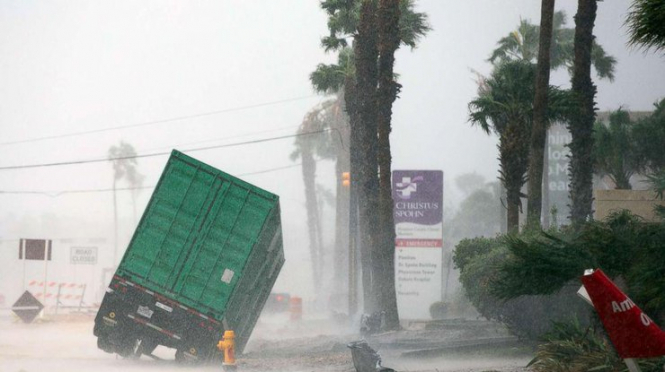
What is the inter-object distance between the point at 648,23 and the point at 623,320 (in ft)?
15.8

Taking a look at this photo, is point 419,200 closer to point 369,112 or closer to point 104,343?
point 369,112

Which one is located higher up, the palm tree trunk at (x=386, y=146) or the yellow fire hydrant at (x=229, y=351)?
the palm tree trunk at (x=386, y=146)

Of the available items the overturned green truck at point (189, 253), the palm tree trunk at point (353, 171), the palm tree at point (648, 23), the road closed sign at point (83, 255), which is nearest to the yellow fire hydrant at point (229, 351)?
the overturned green truck at point (189, 253)

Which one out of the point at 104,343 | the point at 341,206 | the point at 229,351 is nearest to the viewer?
the point at 229,351

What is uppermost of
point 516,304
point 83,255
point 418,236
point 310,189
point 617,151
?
point 310,189

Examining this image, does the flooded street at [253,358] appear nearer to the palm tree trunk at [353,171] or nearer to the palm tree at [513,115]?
the palm tree at [513,115]

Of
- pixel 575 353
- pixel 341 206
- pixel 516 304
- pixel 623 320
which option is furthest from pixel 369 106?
pixel 341 206

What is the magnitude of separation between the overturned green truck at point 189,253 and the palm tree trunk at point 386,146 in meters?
9.45

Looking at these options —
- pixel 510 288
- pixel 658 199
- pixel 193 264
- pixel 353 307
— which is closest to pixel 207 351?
pixel 193 264

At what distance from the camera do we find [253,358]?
82.0ft

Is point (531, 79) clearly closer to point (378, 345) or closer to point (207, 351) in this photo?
point (378, 345)

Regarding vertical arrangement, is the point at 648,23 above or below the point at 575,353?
above

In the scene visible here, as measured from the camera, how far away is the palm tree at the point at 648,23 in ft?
43.2

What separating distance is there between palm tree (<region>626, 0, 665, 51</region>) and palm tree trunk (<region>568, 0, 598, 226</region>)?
16698 mm
